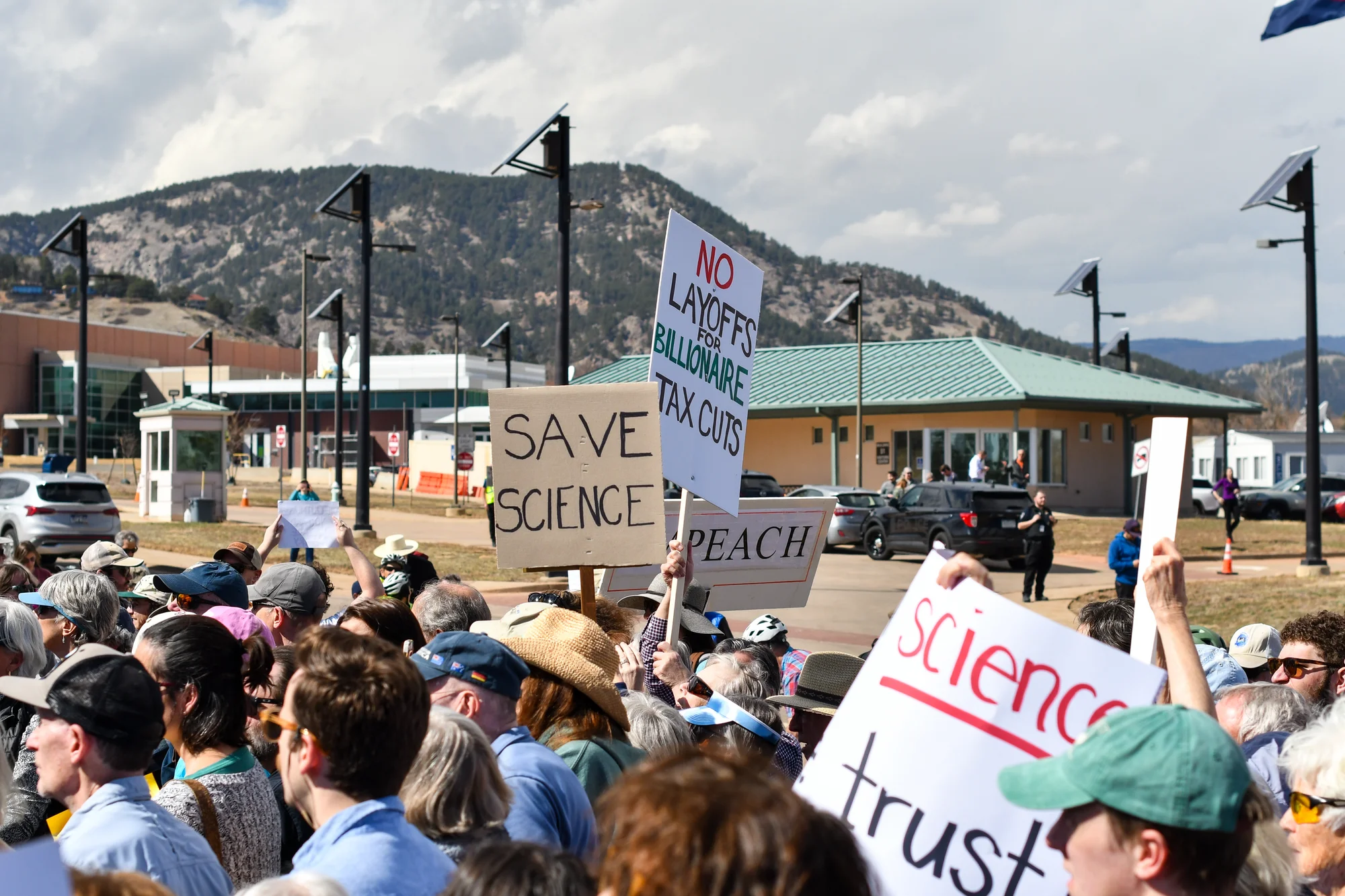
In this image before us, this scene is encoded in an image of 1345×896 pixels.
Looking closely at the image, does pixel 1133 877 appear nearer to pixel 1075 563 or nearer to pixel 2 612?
pixel 2 612

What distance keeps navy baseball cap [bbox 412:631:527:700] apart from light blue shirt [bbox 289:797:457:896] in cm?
72

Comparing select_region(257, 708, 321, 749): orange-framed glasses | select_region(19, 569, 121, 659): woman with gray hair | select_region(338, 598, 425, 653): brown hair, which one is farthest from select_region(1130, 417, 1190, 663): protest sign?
select_region(19, 569, 121, 659): woman with gray hair

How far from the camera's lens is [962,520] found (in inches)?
963

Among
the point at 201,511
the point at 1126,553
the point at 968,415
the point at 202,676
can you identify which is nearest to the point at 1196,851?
the point at 202,676

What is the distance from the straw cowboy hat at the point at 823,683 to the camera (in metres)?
5.07

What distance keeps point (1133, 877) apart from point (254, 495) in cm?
4811

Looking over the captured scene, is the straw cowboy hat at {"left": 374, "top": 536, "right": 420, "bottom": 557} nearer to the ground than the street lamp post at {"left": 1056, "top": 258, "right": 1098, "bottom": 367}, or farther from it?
nearer to the ground

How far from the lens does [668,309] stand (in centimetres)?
576

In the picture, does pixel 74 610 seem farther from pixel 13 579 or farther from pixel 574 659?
pixel 574 659

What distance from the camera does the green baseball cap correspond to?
222cm

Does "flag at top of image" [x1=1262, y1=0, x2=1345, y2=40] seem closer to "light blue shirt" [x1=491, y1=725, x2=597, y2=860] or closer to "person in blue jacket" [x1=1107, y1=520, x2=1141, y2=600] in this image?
"person in blue jacket" [x1=1107, y1=520, x2=1141, y2=600]

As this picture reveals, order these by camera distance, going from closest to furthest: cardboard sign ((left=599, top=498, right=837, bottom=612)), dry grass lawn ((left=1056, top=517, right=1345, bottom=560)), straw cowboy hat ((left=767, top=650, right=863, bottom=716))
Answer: straw cowboy hat ((left=767, top=650, right=863, bottom=716))
cardboard sign ((left=599, top=498, right=837, bottom=612))
dry grass lawn ((left=1056, top=517, right=1345, bottom=560))

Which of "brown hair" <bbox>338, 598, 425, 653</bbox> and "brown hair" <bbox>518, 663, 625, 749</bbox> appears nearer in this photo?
"brown hair" <bbox>518, 663, 625, 749</bbox>

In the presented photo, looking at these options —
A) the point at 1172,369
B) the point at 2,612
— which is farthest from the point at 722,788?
the point at 1172,369
